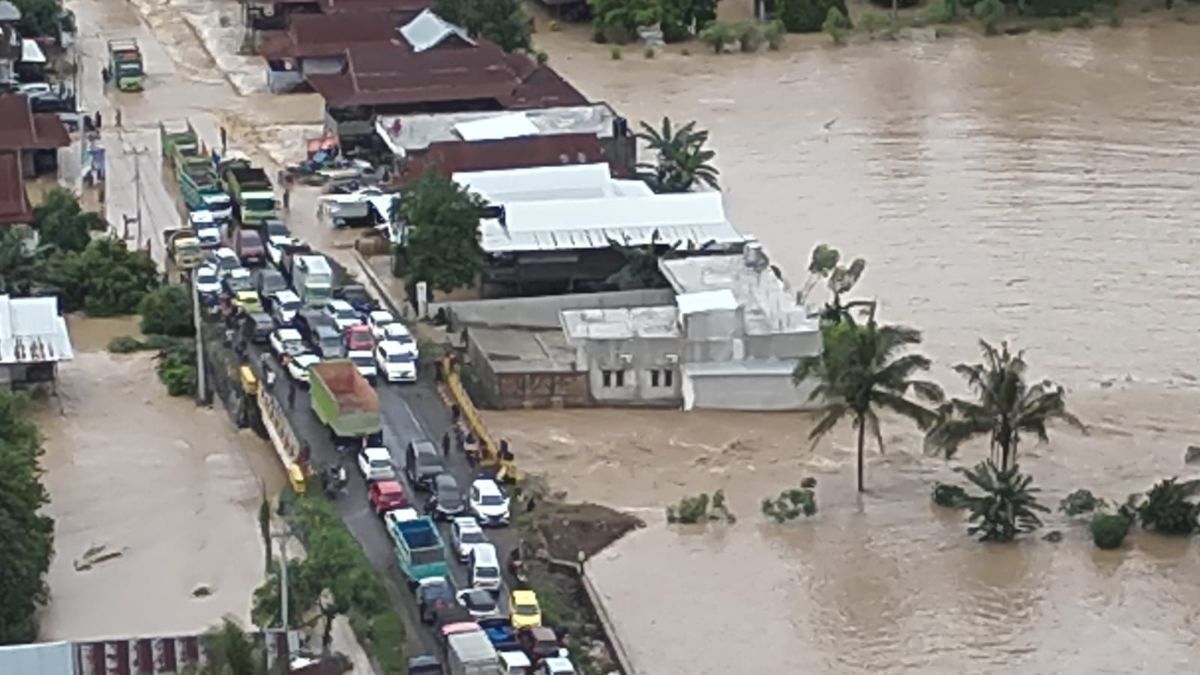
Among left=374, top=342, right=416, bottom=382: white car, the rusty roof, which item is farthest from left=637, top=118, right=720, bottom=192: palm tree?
left=374, top=342, right=416, bottom=382: white car

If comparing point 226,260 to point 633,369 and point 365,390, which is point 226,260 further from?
point 365,390

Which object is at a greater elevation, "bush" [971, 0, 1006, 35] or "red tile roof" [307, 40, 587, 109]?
"red tile roof" [307, 40, 587, 109]

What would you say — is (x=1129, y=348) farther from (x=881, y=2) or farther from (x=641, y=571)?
(x=881, y=2)

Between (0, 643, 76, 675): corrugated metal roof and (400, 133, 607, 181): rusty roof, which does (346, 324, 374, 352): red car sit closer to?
(400, 133, 607, 181): rusty roof

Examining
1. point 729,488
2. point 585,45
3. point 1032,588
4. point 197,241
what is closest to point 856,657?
point 1032,588

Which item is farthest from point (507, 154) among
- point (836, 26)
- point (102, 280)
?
point (836, 26)

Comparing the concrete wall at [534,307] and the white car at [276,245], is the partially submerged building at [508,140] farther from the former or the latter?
the concrete wall at [534,307]

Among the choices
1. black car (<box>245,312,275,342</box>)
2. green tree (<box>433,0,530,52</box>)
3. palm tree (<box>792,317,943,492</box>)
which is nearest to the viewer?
palm tree (<box>792,317,943,492</box>)
